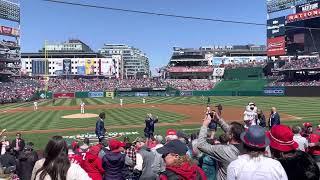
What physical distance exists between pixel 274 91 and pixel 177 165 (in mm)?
73185

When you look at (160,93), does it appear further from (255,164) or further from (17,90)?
(255,164)

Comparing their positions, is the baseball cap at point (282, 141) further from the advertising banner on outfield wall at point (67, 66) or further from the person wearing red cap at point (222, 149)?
the advertising banner on outfield wall at point (67, 66)

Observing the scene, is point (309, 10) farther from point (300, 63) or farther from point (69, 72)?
point (69, 72)

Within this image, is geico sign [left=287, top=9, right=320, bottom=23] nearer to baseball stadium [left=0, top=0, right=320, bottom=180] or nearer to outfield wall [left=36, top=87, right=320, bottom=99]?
baseball stadium [left=0, top=0, right=320, bottom=180]

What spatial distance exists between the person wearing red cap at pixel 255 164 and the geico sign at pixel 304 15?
247 feet

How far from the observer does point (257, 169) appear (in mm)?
4301

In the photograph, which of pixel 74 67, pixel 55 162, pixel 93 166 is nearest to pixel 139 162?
pixel 93 166

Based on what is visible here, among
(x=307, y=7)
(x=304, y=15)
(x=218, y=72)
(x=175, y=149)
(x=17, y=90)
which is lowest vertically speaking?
(x=17, y=90)

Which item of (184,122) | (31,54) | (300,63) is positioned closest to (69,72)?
(31,54)

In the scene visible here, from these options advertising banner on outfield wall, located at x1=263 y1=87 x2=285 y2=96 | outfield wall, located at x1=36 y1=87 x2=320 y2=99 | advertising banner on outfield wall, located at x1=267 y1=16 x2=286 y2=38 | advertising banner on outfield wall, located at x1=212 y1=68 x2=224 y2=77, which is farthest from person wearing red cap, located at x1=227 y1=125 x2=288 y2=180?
advertising banner on outfield wall, located at x1=212 y1=68 x2=224 y2=77

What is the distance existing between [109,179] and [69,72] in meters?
146

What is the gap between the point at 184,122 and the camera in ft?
111

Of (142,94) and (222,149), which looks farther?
(142,94)

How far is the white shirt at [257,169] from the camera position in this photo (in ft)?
14.0
